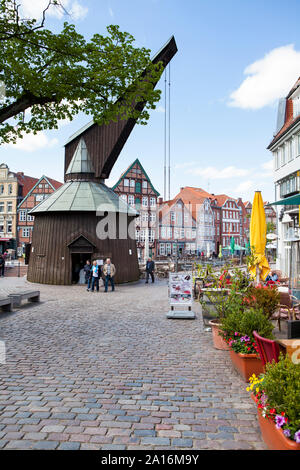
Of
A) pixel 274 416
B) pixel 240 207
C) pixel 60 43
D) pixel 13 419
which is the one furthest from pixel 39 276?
pixel 240 207

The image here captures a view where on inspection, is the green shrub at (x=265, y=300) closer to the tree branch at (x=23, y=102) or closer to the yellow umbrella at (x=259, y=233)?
the yellow umbrella at (x=259, y=233)

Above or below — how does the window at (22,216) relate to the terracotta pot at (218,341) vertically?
above

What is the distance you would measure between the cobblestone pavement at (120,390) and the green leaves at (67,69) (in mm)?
5421

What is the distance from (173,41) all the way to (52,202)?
12.2 m

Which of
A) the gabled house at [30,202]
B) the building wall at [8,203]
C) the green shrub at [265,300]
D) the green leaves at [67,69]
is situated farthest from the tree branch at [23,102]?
the building wall at [8,203]

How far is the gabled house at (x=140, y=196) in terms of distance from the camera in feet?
182

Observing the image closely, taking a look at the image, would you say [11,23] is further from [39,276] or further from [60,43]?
[39,276]

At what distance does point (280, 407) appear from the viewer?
10.4ft

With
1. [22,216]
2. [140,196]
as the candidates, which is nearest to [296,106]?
[140,196]

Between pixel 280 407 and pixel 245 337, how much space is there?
2.53 m

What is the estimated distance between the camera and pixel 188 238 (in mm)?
64875

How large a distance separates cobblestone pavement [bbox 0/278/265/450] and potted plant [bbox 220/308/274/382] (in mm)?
268

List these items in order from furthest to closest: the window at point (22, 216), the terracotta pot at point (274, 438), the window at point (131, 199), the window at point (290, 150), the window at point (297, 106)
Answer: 1. the window at point (22, 216)
2. the window at point (131, 199)
3. the window at point (290, 150)
4. the window at point (297, 106)
5. the terracotta pot at point (274, 438)

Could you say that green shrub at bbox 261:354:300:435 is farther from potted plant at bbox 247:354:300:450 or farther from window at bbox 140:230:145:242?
window at bbox 140:230:145:242
